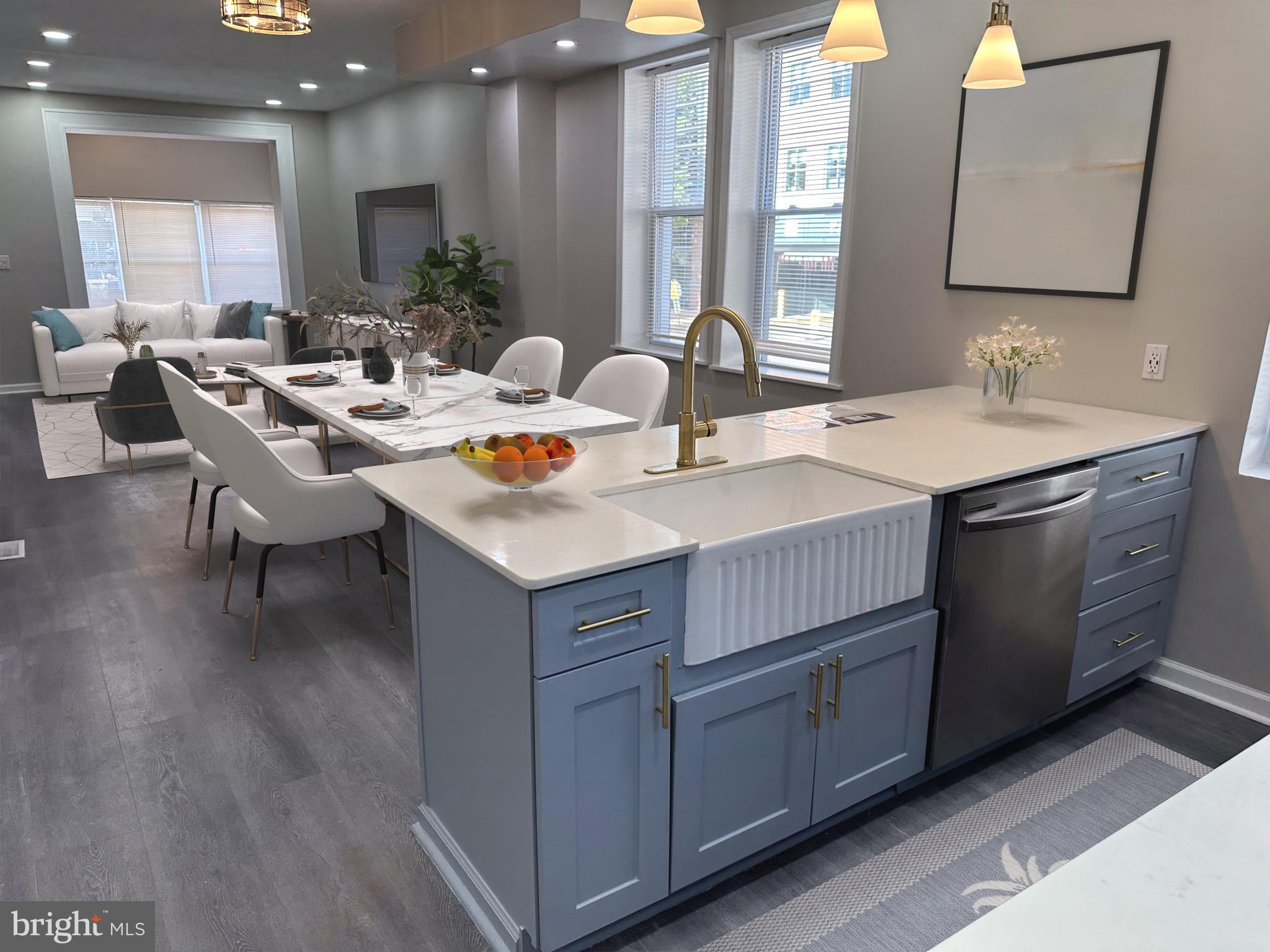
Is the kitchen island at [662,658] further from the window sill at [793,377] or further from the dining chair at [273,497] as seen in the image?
the window sill at [793,377]

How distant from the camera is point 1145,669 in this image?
2.89m

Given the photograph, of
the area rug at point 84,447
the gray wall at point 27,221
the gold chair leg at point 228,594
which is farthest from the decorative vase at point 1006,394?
the gray wall at point 27,221

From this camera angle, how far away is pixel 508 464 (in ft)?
5.62

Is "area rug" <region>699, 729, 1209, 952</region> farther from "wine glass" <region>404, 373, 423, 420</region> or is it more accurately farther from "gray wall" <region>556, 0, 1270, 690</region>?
Answer: "wine glass" <region>404, 373, 423, 420</region>

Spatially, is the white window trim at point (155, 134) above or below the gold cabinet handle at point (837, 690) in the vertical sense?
above

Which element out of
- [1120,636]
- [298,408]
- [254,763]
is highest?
[298,408]

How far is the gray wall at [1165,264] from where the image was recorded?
251 centimetres

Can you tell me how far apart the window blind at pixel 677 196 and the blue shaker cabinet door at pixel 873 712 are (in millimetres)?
3040

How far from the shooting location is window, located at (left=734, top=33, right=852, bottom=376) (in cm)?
391

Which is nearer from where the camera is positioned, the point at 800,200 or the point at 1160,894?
the point at 1160,894

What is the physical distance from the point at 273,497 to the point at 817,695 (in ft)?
6.04

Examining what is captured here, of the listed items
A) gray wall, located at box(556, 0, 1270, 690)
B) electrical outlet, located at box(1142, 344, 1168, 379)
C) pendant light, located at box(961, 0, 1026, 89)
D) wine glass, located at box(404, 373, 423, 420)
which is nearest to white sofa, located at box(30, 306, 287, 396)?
wine glass, located at box(404, 373, 423, 420)

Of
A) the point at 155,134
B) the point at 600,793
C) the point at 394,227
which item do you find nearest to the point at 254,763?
the point at 600,793

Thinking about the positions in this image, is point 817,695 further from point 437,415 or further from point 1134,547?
point 437,415
